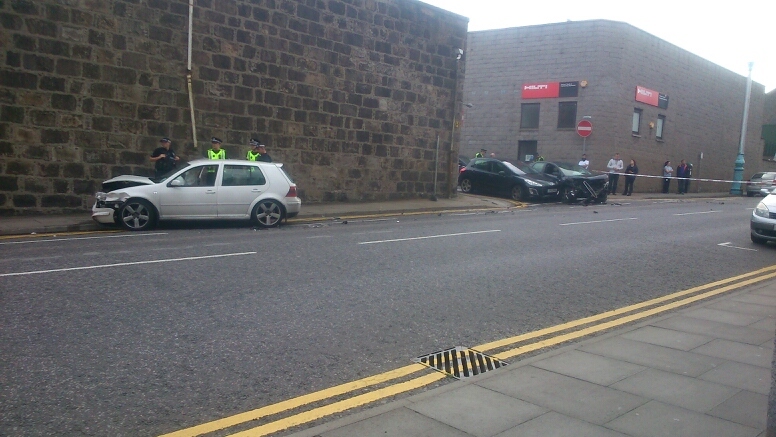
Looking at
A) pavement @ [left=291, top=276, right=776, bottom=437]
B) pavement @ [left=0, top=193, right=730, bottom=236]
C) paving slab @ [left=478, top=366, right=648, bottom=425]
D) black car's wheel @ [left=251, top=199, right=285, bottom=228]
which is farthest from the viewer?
black car's wheel @ [left=251, top=199, right=285, bottom=228]

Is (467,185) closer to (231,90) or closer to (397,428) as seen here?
(231,90)

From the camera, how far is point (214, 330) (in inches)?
235

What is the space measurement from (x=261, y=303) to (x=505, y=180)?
1799 cm

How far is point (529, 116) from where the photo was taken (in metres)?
32.5

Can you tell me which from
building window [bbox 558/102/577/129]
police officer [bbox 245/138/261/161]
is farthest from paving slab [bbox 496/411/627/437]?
building window [bbox 558/102/577/129]

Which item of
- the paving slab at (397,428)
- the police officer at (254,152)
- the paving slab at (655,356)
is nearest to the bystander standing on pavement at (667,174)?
the police officer at (254,152)

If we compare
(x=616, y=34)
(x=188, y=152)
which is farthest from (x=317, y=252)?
(x=616, y=34)

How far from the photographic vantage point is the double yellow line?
409 centimetres

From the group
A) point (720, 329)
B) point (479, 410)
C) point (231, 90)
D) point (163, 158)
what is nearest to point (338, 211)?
point (231, 90)

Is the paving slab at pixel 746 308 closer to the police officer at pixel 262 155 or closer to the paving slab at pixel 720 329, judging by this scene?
the paving slab at pixel 720 329

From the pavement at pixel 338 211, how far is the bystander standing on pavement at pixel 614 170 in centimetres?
224

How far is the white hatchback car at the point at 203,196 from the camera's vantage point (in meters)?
12.8

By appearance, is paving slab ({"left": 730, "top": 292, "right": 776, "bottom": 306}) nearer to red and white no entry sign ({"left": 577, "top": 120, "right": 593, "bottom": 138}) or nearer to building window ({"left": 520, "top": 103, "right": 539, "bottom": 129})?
red and white no entry sign ({"left": 577, "top": 120, "right": 593, "bottom": 138})

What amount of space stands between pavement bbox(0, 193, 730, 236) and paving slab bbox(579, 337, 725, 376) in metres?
10.4
